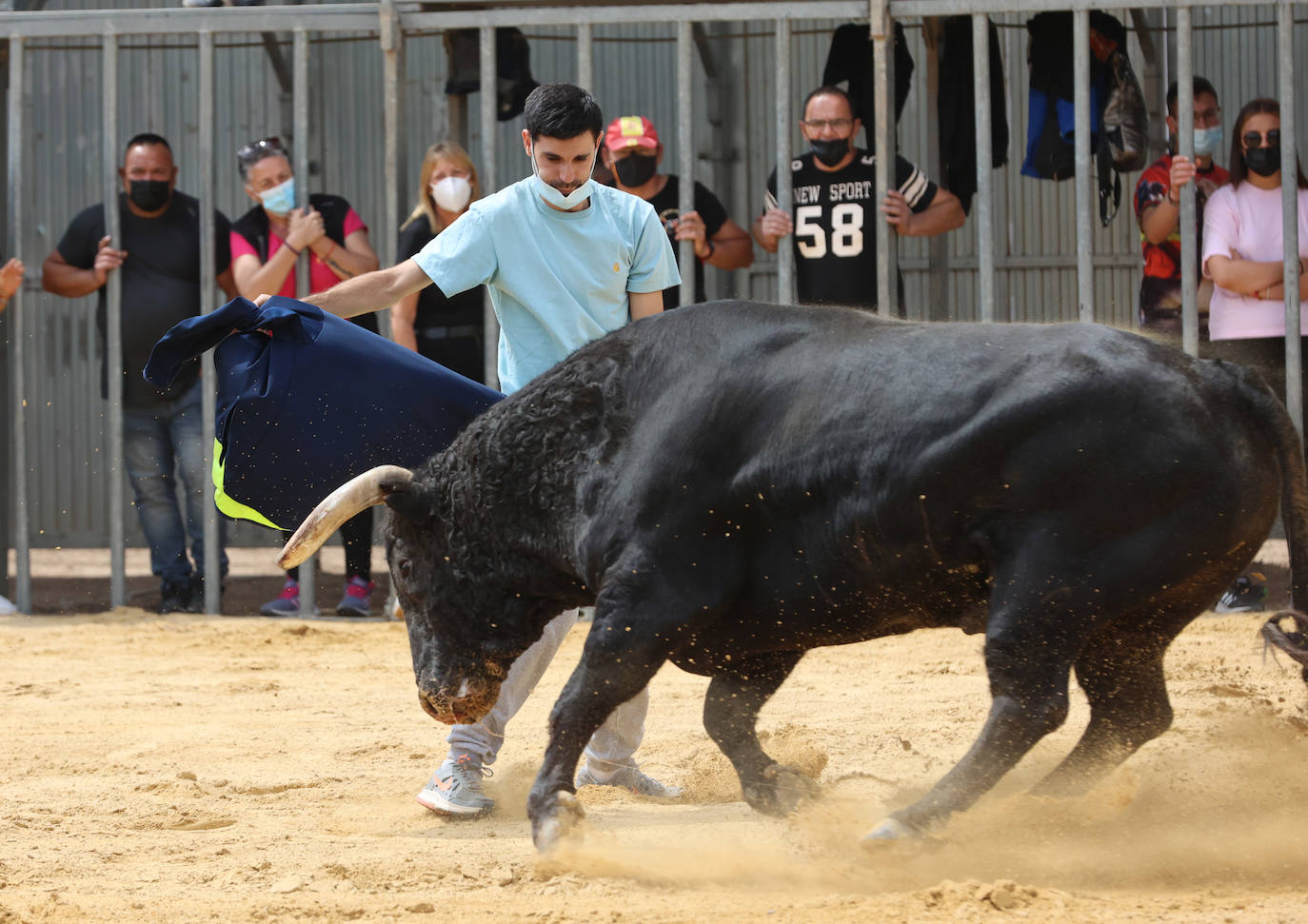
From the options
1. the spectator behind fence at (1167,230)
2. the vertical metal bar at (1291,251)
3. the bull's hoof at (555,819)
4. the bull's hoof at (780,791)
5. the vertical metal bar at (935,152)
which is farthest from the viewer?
the vertical metal bar at (935,152)

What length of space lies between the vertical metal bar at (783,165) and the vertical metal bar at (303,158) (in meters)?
2.44

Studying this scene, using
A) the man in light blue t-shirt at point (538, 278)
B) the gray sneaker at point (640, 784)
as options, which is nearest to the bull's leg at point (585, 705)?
the man in light blue t-shirt at point (538, 278)

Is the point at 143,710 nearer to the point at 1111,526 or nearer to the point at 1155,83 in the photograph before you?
the point at 1111,526

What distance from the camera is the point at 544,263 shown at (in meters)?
4.52

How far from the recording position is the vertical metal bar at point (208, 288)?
828cm

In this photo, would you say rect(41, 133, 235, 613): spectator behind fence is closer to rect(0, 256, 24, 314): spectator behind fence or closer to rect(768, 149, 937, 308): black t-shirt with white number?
rect(0, 256, 24, 314): spectator behind fence

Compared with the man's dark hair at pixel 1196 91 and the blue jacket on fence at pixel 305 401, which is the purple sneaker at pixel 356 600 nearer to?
the blue jacket on fence at pixel 305 401

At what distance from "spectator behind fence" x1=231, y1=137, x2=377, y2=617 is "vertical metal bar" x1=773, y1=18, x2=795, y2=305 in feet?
6.83

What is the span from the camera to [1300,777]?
4.26 metres

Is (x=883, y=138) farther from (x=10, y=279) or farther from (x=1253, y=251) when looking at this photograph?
(x=10, y=279)

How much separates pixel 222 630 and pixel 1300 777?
5157 mm

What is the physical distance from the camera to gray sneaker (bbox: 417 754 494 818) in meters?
4.43

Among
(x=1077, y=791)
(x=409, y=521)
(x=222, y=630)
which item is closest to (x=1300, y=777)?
(x=1077, y=791)

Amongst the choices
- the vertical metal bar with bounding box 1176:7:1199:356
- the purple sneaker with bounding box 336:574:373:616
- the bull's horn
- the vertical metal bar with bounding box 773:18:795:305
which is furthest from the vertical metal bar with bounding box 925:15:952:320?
the bull's horn
